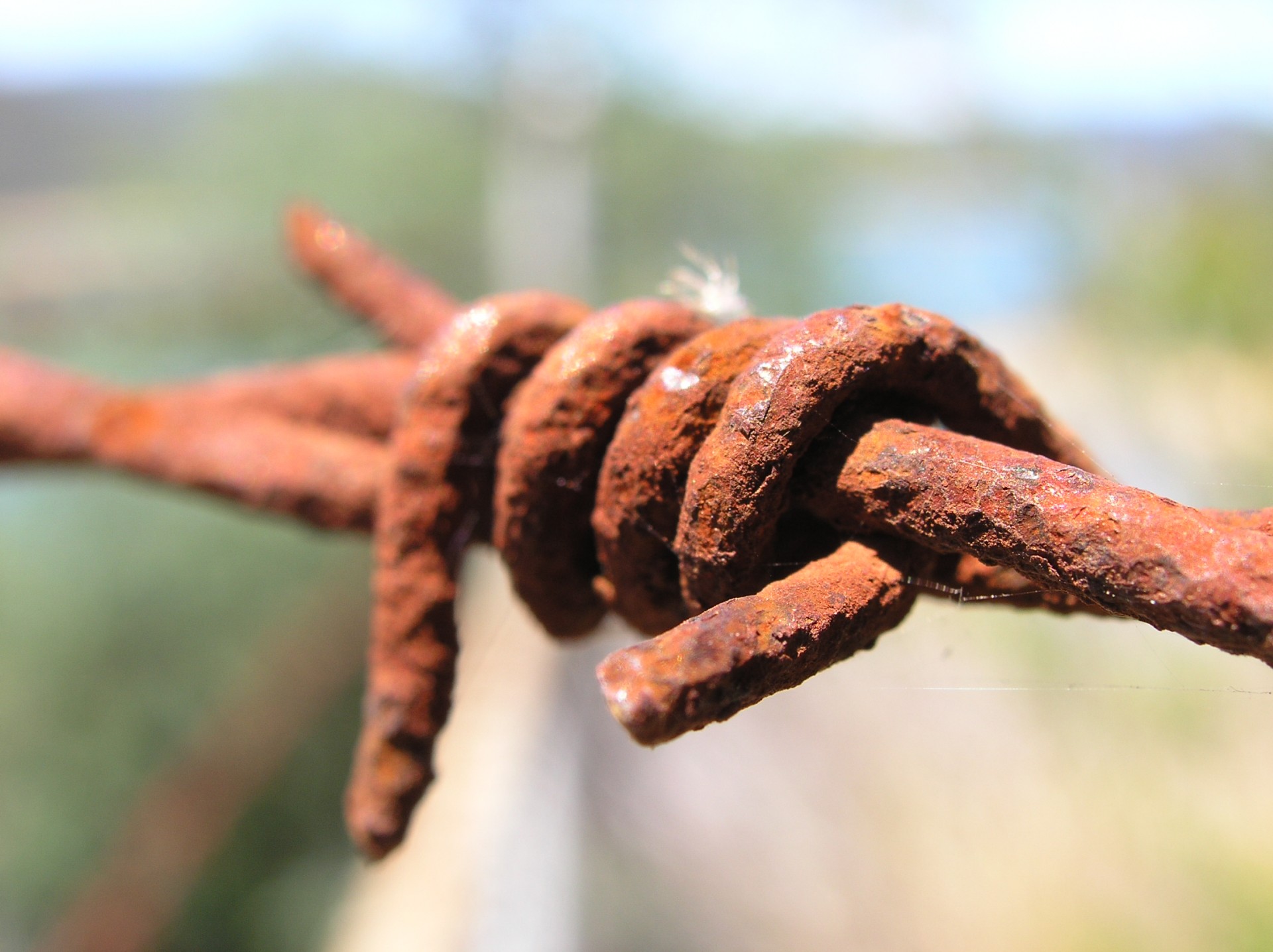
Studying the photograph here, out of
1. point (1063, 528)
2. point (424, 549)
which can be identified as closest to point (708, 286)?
point (424, 549)

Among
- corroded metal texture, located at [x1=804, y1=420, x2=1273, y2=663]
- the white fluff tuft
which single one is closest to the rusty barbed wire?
corroded metal texture, located at [x1=804, y1=420, x2=1273, y2=663]

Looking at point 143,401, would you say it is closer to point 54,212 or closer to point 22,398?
point 22,398

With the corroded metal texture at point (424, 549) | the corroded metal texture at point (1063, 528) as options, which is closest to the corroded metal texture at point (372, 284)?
the corroded metal texture at point (424, 549)

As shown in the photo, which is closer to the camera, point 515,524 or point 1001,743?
point 515,524

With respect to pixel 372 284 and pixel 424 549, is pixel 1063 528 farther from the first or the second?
pixel 372 284

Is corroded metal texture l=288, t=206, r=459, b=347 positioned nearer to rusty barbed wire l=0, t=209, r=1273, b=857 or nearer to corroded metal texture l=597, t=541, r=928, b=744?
rusty barbed wire l=0, t=209, r=1273, b=857

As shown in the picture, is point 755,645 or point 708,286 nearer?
point 755,645

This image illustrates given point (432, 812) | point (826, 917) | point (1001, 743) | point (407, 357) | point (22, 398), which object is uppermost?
point (407, 357)

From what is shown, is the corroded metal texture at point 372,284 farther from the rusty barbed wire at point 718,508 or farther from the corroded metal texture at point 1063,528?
the corroded metal texture at point 1063,528

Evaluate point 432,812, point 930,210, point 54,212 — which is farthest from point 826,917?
point 54,212
